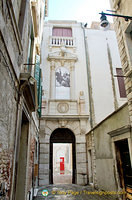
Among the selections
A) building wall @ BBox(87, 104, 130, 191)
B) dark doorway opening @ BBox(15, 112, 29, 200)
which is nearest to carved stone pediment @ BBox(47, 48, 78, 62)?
building wall @ BBox(87, 104, 130, 191)

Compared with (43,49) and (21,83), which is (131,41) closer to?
(21,83)

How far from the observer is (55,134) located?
1102 cm

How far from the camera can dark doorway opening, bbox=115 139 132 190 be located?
5176 millimetres

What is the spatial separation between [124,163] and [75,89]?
23.6 feet

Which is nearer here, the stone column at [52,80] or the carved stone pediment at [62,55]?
the stone column at [52,80]

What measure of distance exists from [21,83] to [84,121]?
7669 mm

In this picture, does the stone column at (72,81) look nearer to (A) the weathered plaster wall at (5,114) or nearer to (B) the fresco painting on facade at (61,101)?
(B) the fresco painting on facade at (61,101)

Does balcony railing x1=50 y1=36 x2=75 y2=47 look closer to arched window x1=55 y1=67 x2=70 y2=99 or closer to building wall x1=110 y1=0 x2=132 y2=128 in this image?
arched window x1=55 y1=67 x2=70 y2=99

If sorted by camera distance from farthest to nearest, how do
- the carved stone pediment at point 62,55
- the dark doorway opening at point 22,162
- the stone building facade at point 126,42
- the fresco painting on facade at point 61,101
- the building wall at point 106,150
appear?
the carved stone pediment at point 62,55, the building wall at point 106,150, the stone building facade at point 126,42, the dark doorway opening at point 22,162, the fresco painting on facade at point 61,101

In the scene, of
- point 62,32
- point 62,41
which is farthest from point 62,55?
point 62,32

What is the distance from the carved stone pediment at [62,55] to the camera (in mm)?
12542

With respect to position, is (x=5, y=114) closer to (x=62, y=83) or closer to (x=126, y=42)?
(x=126, y=42)

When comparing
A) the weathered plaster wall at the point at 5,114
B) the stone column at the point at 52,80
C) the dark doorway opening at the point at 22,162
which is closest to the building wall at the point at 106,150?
the dark doorway opening at the point at 22,162

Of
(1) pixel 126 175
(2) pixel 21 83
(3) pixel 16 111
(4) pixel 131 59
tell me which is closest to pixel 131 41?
(4) pixel 131 59
